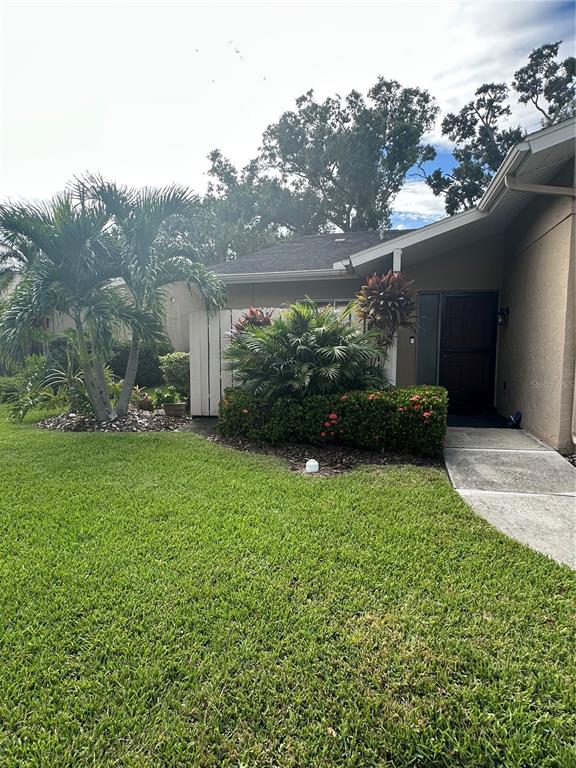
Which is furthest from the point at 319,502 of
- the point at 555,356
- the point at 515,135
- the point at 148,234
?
the point at 515,135

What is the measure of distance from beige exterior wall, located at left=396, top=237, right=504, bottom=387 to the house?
0.8 inches

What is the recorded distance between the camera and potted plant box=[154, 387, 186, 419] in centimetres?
789

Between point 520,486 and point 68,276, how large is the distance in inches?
257

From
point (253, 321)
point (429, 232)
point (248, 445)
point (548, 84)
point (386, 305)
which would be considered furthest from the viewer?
point (548, 84)

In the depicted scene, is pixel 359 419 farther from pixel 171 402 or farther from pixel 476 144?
pixel 476 144

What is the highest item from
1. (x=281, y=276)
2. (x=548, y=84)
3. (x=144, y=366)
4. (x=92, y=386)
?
(x=548, y=84)

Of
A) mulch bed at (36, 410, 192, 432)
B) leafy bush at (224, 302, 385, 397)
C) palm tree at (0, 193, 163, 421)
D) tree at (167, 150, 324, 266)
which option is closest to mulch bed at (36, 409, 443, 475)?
mulch bed at (36, 410, 192, 432)

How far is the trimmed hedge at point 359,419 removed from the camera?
5.01 metres

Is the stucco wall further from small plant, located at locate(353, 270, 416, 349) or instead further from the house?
small plant, located at locate(353, 270, 416, 349)

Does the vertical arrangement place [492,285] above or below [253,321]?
above

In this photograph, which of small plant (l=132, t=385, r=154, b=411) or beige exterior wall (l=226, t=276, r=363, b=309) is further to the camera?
beige exterior wall (l=226, t=276, r=363, b=309)

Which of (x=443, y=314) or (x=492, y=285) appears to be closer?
(x=492, y=285)

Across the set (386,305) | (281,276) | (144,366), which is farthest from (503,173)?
(144,366)

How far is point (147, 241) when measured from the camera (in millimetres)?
6715
